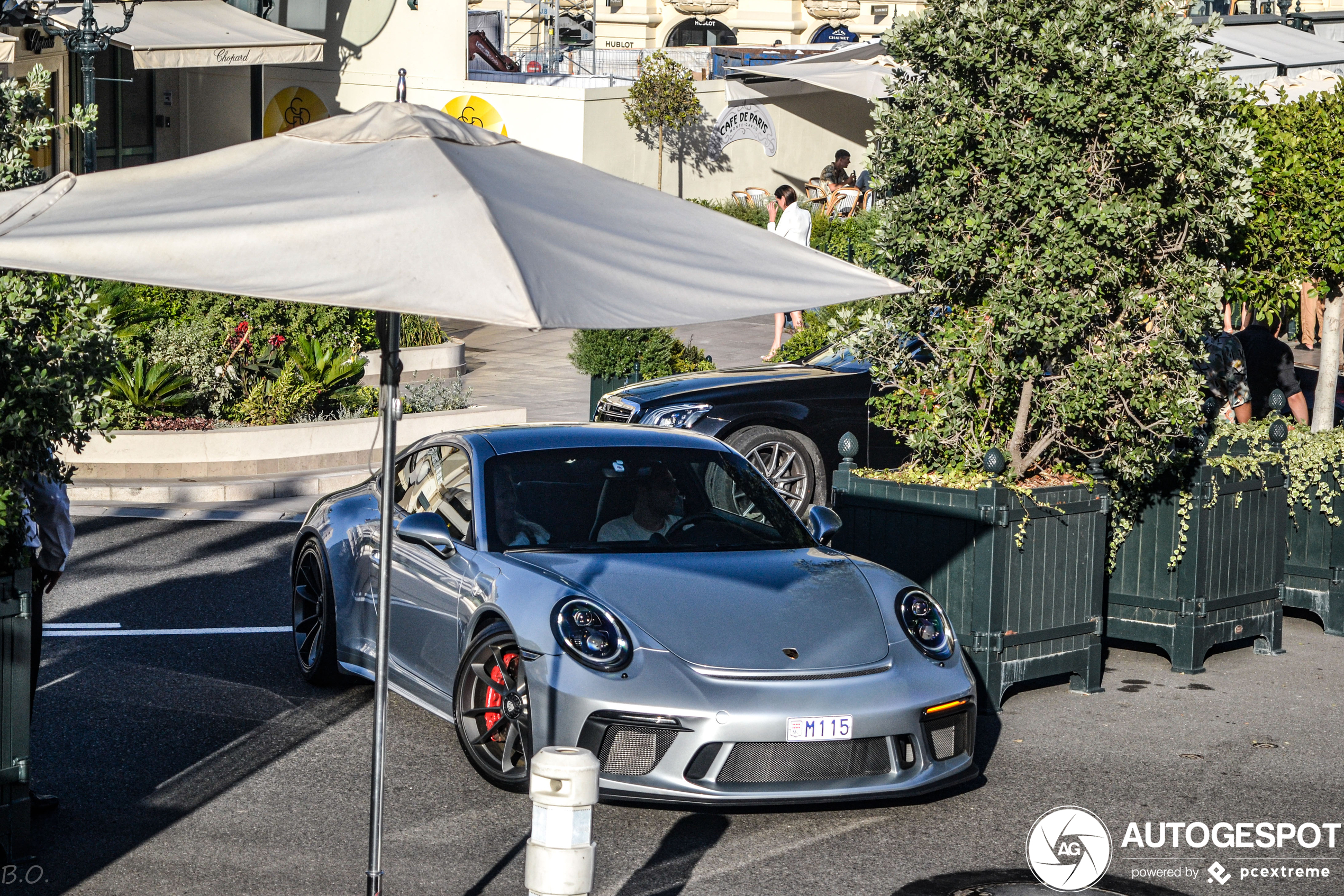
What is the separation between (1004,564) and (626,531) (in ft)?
6.23

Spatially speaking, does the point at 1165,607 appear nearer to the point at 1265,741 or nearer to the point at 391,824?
the point at 1265,741

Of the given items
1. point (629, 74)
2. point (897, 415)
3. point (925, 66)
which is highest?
point (629, 74)

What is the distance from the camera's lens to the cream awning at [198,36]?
21391 millimetres

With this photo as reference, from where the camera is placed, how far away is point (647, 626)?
236 inches

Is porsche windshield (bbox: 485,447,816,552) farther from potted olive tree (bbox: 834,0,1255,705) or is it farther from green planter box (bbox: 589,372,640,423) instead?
green planter box (bbox: 589,372,640,423)

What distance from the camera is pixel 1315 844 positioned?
19.2 ft

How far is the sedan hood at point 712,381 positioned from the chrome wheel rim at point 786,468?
1.71 ft

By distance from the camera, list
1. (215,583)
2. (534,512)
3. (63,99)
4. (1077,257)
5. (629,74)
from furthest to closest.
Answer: (629,74)
(63,99)
(215,583)
(1077,257)
(534,512)

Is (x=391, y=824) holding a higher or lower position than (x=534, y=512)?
lower

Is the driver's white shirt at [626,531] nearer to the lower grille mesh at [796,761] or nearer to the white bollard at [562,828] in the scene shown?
the lower grille mesh at [796,761]

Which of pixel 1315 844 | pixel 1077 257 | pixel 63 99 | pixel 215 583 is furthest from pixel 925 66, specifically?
pixel 63 99

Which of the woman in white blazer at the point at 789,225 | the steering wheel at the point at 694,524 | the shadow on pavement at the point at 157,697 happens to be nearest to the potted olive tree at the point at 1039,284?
the steering wheel at the point at 694,524

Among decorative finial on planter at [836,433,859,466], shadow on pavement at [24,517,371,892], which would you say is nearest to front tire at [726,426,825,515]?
decorative finial on planter at [836,433,859,466]

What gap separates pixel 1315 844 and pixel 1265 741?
4.30 feet
